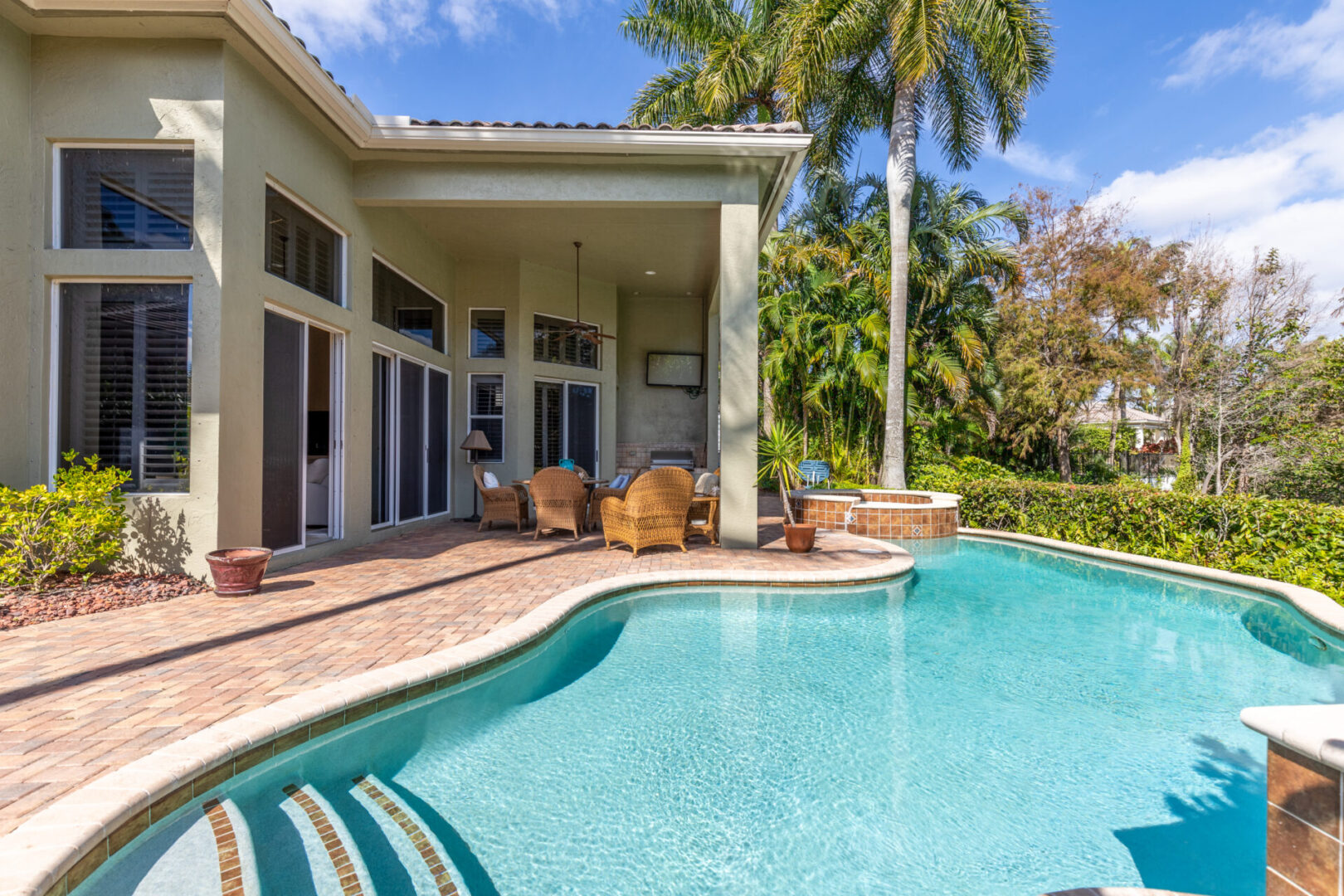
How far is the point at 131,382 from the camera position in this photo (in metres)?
5.15

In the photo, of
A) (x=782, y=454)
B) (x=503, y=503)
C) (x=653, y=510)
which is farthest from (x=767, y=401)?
(x=653, y=510)

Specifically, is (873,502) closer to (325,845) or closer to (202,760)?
(325,845)

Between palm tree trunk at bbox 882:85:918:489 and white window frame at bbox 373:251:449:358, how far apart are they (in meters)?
8.15

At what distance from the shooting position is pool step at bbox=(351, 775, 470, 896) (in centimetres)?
204

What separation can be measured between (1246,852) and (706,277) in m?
10.7

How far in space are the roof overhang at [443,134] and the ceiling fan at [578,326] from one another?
9.01 feet

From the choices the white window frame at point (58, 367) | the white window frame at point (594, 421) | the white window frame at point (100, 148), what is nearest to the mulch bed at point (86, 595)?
the white window frame at point (58, 367)

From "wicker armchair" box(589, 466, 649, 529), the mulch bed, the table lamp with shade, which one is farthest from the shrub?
"wicker armchair" box(589, 466, 649, 529)

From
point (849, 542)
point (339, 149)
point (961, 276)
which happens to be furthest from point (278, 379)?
point (961, 276)

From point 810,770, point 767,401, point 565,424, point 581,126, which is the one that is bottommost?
point 810,770

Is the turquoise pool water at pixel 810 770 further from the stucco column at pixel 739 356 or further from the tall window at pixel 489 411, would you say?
the tall window at pixel 489 411

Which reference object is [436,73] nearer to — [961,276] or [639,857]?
[961,276]

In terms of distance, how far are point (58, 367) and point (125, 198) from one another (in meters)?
1.56

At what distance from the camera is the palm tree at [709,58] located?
43.6ft
